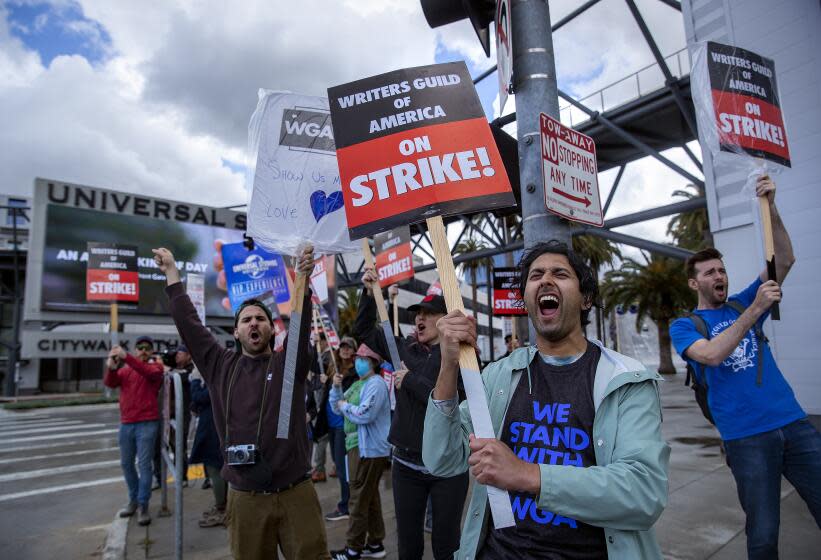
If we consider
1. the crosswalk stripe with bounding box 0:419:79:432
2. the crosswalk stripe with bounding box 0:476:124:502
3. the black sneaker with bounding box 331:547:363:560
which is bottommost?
the crosswalk stripe with bounding box 0:476:124:502

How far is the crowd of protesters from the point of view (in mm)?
1474

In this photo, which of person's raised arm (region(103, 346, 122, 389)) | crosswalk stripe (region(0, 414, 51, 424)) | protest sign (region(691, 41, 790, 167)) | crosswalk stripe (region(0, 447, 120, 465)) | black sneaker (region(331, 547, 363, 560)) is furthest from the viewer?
crosswalk stripe (region(0, 414, 51, 424))

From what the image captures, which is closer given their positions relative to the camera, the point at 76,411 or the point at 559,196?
the point at 559,196

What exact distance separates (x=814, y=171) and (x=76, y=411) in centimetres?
2389

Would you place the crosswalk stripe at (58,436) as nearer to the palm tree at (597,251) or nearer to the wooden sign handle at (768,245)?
the wooden sign handle at (768,245)

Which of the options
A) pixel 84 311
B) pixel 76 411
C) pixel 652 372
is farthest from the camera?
pixel 84 311

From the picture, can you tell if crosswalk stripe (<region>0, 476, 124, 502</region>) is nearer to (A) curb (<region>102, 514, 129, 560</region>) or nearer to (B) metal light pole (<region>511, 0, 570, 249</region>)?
(A) curb (<region>102, 514, 129, 560</region>)

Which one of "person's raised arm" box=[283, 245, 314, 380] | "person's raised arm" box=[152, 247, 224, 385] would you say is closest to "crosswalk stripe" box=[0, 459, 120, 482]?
"person's raised arm" box=[152, 247, 224, 385]

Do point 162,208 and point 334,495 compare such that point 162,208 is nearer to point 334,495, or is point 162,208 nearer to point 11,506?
point 11,506

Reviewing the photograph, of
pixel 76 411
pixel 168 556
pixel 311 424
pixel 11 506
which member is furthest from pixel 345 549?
pixel 76 411

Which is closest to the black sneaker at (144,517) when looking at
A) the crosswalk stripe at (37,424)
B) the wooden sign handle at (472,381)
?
the wooden sign handle at (472,381)

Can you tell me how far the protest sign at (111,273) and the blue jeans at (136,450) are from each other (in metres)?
1.22

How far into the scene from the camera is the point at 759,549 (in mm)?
2619

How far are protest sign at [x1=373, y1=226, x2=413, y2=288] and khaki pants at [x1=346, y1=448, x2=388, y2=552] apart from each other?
2.84 metres
